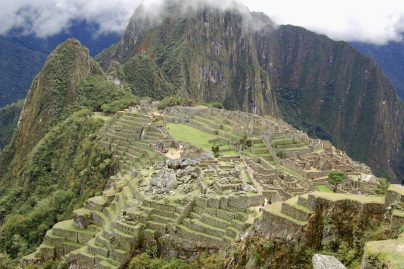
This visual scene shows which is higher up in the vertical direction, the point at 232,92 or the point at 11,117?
the point at 232,92

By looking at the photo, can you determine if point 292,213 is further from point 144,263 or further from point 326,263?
point 144,263

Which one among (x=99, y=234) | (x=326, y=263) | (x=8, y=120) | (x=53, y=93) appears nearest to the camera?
(x=326, y=263)

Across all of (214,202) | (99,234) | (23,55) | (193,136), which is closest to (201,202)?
(214,202)

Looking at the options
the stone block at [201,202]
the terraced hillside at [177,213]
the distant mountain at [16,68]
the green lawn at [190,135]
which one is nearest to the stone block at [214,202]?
the terraced hillside at [177,213]

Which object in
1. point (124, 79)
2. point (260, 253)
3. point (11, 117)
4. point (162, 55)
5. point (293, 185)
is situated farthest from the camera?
point (162, 55)

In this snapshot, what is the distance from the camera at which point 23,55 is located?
178375 millimetres

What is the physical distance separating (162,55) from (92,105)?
66.6m

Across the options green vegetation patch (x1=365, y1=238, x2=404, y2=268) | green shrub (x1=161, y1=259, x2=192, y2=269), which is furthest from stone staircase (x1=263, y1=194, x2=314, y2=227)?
green vegetation patch (x1=365, y1=238, x2=404, y2=268)

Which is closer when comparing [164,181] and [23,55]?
[164,181]

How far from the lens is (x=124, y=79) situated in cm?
11575

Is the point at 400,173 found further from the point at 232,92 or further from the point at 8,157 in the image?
the point at 8,157

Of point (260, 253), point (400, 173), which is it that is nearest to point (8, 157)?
point (260, 253)

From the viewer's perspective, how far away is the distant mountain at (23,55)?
16925cm

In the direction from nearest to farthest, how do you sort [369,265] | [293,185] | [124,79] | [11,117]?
[369,265]
[293,185]
[124,79]
[11,117]
